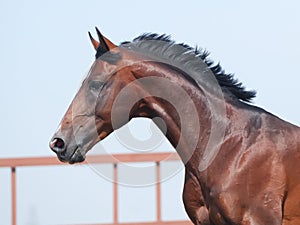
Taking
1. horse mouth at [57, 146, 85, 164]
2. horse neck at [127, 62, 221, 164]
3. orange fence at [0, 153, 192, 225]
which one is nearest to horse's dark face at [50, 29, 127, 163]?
horse mouth at [57, 146, 85, 164]

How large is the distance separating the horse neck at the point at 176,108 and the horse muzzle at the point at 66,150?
49 centimetres

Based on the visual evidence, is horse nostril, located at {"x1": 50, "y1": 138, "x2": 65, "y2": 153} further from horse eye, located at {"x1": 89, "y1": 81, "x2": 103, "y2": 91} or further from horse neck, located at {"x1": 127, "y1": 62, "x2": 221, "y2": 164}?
horse neck, located at {"x1": 127, "y1": 62, "x2": 221, "y2": 164}

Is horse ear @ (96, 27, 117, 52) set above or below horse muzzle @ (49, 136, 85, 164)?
above

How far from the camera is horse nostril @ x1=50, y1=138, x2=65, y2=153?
5.15m

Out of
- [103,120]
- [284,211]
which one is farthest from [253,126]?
[103,120]

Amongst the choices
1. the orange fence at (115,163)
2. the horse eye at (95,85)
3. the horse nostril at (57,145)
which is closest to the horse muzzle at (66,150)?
the horse nostril at (57,145)

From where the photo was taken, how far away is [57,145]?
16.9 ft

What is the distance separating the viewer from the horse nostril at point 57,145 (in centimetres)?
515

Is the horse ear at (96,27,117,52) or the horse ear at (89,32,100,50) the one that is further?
the horse ear at (89,32,100,50)

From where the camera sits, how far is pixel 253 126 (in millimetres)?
5340

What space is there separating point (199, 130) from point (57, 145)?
952mm

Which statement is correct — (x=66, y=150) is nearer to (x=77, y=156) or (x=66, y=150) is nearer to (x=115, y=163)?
(x=77, y=156)

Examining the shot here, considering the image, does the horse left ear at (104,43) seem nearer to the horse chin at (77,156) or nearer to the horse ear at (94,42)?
the horse ear at (94,42)

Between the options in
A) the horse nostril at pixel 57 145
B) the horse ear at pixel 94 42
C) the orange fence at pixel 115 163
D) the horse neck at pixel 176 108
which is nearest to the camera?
the horse nostril at pixel 57 145
